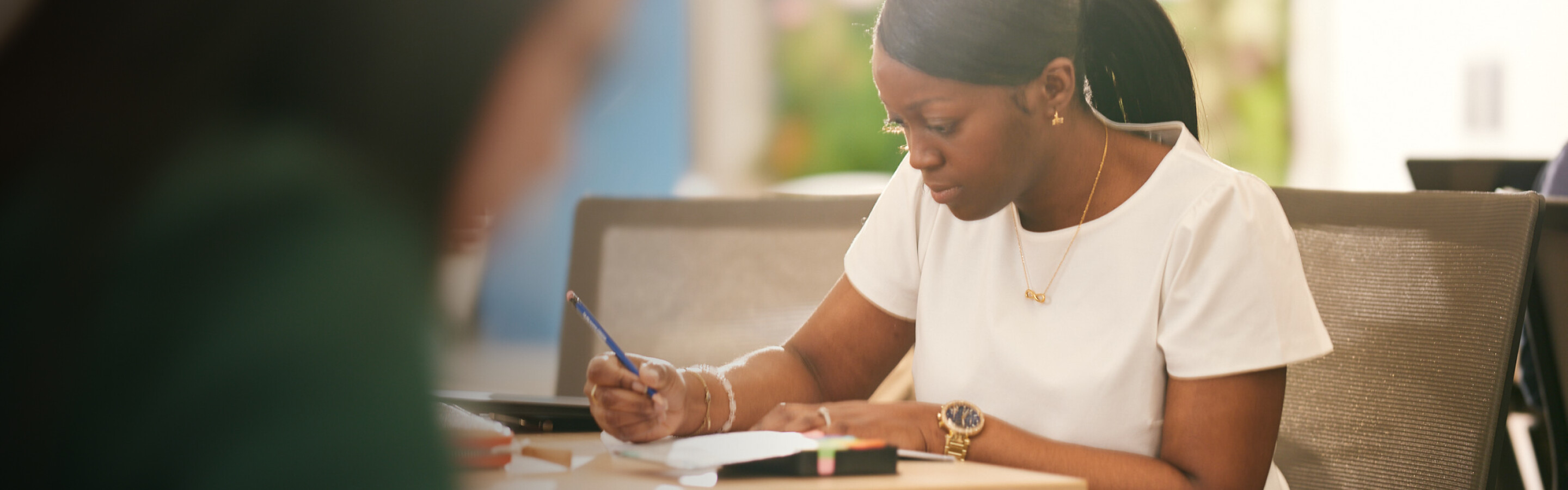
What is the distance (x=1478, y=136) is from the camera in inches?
222

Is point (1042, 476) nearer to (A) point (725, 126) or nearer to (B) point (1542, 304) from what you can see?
(B) point (1542, 304)

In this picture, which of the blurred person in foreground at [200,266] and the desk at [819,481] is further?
the desk at [819,481]

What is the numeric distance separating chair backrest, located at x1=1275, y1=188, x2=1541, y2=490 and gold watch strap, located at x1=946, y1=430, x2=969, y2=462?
0.52m

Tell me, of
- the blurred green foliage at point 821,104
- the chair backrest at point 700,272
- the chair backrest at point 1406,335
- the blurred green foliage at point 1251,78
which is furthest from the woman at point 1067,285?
the blurred green foliage at point 1251,78

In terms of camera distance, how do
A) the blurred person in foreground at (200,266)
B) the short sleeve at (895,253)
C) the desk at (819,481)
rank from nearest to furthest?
the blurred person in foreground at (200,266) → the desk at (819,481) → the short sleeve at (895,253)

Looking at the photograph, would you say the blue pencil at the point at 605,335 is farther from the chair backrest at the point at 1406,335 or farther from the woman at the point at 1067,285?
the chair backrest at the point at 1406,335

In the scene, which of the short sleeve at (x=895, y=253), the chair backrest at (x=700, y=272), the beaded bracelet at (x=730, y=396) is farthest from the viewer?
the chair backrest at (x=700, y=272)

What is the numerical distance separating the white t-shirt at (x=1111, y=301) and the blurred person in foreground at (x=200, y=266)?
98 cm

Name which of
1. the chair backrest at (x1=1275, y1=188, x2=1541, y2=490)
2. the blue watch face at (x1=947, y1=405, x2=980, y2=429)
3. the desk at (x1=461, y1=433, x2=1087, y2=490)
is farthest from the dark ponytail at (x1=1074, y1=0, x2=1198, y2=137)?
the desk at (x1=461, y1=433, x2=1087, y2=490)

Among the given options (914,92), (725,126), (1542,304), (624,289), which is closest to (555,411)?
(914,92)

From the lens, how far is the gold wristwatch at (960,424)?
114 cm

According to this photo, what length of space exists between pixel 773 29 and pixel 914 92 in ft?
13.0

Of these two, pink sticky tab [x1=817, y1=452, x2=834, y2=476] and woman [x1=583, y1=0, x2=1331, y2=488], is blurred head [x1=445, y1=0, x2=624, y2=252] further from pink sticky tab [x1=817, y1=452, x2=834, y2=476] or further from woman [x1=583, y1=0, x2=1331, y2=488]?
woman [x1=583, y1=0, x2=1331, y2=488]

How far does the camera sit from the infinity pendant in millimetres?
1336
